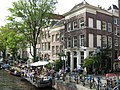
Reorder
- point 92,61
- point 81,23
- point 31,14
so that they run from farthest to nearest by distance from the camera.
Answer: point 31,14
point 81,23
point 92,61

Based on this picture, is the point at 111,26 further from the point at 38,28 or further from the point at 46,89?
the point at 46,89

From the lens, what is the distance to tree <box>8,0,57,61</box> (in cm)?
3422

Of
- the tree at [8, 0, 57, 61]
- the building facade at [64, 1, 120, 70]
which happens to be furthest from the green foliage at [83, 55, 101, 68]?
the tree at [8, 0, 57, 61]

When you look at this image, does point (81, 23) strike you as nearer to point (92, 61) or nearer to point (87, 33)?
point (87, 33)

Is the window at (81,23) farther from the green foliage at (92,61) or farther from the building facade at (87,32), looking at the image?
the green foliage at (92,61)

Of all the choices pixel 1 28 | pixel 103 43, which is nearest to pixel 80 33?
pixel 103 43

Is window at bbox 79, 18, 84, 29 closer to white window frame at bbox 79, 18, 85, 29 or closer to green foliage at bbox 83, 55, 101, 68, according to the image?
white window frame at bbox 79, 18, 85, 29

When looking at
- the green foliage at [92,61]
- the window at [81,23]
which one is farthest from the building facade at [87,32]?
the green foliage at [92,61]

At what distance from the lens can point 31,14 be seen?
34094mm

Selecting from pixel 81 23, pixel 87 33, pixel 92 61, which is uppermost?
pixel 81 23

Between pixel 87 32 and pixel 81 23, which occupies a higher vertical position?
pixel 81 23

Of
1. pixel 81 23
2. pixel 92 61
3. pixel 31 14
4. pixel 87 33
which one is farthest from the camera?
pixel 31 14

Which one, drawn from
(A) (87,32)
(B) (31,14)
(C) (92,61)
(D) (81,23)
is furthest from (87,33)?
(B) (31,14)

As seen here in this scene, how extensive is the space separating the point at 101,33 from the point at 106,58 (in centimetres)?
428
